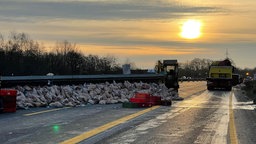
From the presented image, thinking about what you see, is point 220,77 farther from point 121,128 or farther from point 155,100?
point 121,128

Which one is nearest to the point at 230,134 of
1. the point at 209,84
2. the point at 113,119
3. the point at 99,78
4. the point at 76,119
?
the point at 113,119

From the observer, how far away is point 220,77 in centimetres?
5019

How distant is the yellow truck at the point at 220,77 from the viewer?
1940 inches

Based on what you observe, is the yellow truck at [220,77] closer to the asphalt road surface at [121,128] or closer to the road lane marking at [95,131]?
the asphalt road surface at [121,128]

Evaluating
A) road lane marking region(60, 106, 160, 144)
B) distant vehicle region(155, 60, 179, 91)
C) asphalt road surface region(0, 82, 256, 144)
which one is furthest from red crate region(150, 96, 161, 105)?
distant vehicle region(155, 60, 179, 91)

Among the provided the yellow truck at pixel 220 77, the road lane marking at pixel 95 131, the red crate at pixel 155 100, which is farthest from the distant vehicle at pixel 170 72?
the road lane marking at pixel 95 131

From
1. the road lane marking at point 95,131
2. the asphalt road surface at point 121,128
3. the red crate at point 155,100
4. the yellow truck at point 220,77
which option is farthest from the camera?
the yellow truck at point 220,77

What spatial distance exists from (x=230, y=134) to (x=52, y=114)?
278 inches

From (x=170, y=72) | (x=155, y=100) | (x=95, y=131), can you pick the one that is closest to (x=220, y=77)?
(x=170, y=72)

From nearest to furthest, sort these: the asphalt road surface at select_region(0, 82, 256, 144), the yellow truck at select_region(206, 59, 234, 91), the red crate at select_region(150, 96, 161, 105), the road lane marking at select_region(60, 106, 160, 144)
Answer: the road lane marking at select_region(60, 106, 160, 144), the asphalt road surface at select_region(0, 82, 256, 144), the red crate at select_region(150, 96, 161, 105), the yellow truck at select_region(206, 59, 234, 91)

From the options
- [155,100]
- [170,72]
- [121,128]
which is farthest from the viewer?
[170,72]

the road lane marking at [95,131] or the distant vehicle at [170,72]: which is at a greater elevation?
the distant vehicle at [170,72]

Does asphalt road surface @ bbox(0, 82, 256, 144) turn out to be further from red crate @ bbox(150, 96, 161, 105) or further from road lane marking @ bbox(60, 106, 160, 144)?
red crate @ bbox(150, 96, 161, 105)

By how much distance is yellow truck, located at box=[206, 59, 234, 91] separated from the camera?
49.3 metres
